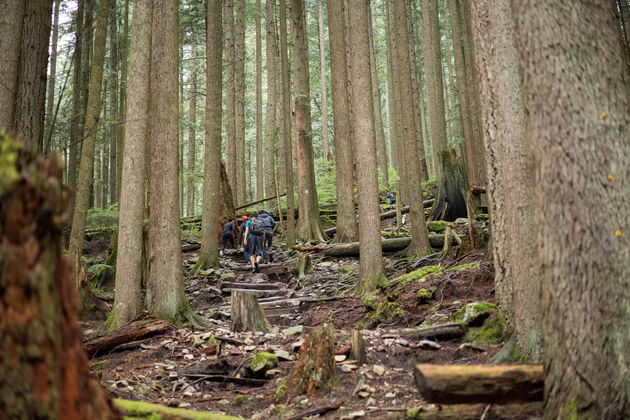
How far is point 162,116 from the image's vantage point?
814cm

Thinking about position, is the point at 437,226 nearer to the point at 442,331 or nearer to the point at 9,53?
the point at 442,331

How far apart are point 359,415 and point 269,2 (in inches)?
817

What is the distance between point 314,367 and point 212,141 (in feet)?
33.7

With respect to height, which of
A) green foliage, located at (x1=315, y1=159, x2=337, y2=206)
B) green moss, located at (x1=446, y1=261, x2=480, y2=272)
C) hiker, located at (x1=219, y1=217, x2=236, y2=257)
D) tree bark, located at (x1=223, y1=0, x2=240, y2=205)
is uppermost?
tree bark, located at (x1=223, y1=0, x2=240, y2=205)

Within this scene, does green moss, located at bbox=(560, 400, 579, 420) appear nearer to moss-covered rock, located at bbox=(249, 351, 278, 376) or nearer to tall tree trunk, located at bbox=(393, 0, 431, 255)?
moss-covered rock, located at bbox=(249, 351, 278, 376)

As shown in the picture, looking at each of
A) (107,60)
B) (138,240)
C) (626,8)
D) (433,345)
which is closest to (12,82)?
(138,240)

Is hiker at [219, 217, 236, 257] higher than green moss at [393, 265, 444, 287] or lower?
higher

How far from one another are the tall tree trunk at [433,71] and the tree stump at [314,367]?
54.8 ft

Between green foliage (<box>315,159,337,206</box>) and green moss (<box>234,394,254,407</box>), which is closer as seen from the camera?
green moss (<box>234,394,254,407</box>)

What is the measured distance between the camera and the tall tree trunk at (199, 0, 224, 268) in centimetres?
1352

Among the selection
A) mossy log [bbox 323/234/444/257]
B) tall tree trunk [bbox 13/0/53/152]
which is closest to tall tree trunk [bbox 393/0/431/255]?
mossy log [bbox 323/234/444/257]

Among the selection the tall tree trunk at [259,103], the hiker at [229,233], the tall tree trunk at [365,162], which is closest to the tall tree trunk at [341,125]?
the tall tree trunk at [365,162]

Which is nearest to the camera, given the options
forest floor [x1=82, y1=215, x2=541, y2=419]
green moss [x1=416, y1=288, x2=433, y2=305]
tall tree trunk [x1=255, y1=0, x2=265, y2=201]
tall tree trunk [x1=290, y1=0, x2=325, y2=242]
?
forest floor [x1=82, y1=215, x2=541, y2=419]

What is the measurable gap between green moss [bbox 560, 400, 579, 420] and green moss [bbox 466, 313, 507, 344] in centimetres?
235
